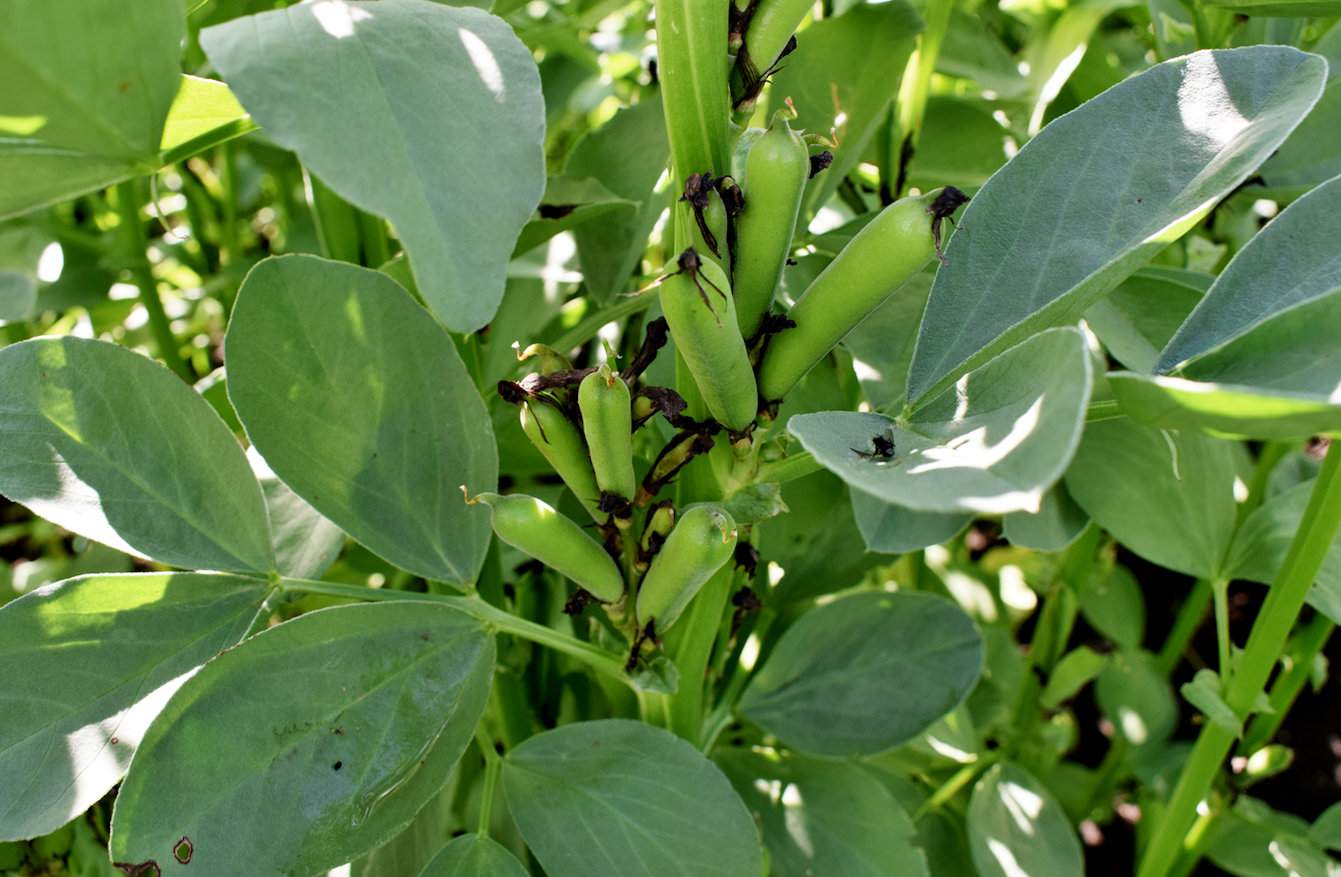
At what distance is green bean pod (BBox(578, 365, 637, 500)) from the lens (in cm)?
47

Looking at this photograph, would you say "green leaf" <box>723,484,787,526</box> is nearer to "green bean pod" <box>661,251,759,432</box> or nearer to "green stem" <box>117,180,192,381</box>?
"green bean pod" <box>661,251,759,432</box>

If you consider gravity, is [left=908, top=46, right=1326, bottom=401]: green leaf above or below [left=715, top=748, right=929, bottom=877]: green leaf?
above

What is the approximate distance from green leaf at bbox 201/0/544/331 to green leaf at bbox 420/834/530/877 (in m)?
0.35

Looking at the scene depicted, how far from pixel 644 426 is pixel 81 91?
323mm

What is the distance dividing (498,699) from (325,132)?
19.4 inches

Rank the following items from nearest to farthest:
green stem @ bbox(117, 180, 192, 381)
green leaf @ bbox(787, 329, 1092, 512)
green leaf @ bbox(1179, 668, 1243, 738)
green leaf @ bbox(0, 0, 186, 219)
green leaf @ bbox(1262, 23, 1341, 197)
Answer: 1. green leaf @ bbox(787, 329, 1092, 512)
2. green leaf @ bbox(0, 0, 186, 219)
3. green leaf @ bbox(1179, 668, 1243, 738)
4. green leaf @ bbox(1262, 23, 1341, 197)
5. green stem @ bbox(117, 180, 192, 381)

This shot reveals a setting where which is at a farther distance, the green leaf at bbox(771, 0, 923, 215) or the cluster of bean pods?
the green leaf at bbox(771, 0, 923, 215)

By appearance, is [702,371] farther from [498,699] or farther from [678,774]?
[498,699]

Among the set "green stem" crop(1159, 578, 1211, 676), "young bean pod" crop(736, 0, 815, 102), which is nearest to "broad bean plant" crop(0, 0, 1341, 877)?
"young bean pod" crop(736, 0, 815, 102)

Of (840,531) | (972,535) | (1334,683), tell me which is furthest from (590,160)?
(1334,683)

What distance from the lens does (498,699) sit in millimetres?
779

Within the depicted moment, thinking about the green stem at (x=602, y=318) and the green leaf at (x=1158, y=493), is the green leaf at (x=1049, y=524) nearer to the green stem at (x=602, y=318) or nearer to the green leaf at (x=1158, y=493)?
the green leaf at (x=1158, y=493)

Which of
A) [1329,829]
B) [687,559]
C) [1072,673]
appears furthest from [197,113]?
[1329,829]

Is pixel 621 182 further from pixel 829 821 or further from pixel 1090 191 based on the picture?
pixel 829 821
